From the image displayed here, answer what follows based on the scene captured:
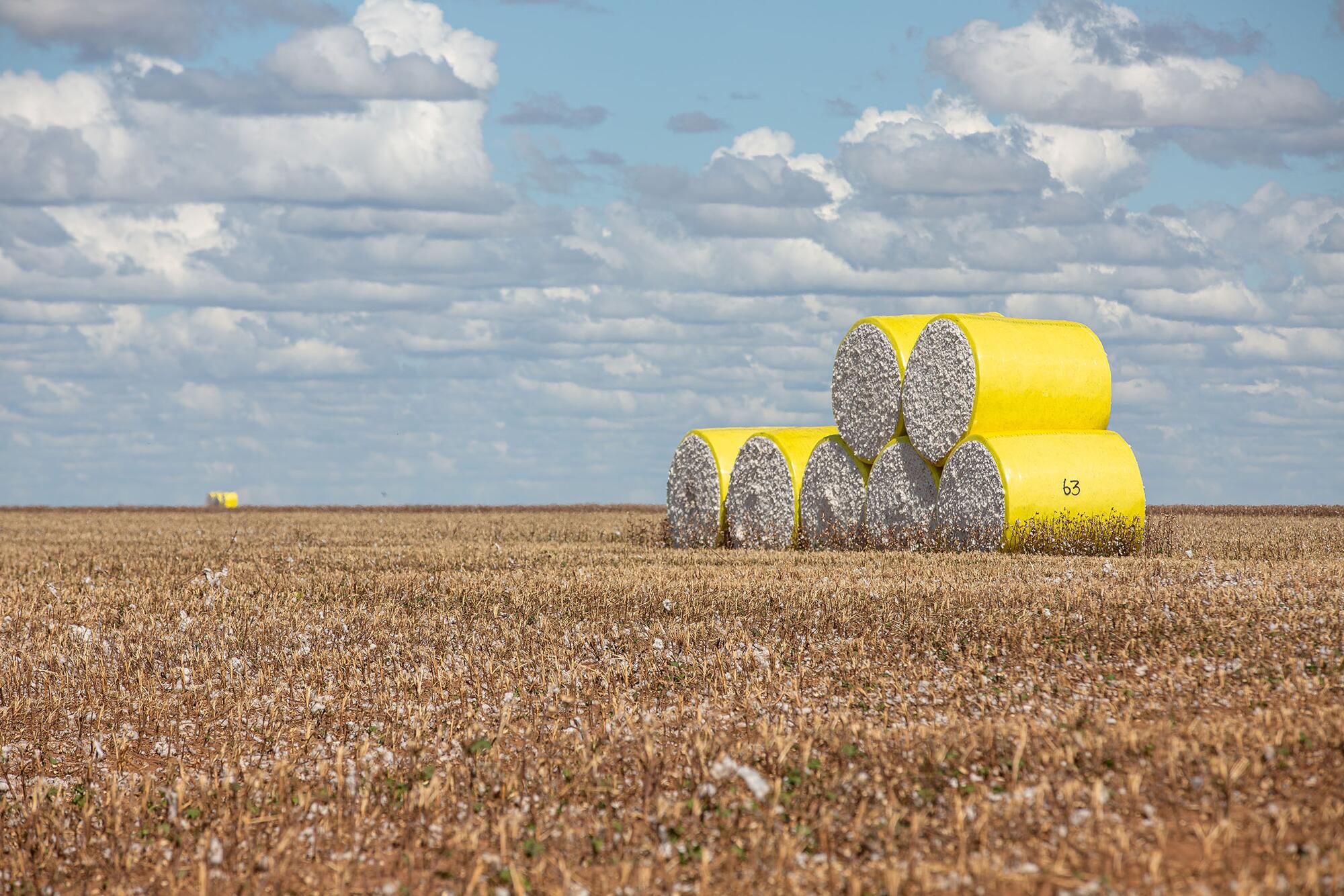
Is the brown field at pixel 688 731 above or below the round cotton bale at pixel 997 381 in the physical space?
below

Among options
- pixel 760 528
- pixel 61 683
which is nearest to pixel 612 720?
pixel 61 683

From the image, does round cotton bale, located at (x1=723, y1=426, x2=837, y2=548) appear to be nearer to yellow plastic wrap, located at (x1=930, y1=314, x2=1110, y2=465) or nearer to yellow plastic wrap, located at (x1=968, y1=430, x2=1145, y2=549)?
yellow plastic wrap, located at (x1=930, y1=314, x2=1110, y2=465)

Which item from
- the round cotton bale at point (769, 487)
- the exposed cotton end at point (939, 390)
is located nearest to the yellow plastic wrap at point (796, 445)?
the round cotton bale at point (769, 487)

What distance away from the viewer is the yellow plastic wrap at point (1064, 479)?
1502cm

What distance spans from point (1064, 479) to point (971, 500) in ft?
3.60

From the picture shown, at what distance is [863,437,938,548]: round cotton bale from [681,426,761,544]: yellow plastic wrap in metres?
2.94

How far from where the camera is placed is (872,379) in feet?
56.5

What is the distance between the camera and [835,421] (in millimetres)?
18078

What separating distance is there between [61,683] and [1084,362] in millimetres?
12294

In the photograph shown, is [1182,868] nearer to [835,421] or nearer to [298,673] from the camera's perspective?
[298,673]

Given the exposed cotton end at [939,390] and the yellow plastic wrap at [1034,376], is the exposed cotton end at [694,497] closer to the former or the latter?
the exposed cotton end at [939,390]

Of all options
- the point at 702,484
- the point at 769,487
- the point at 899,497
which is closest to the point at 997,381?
the point at 899,497

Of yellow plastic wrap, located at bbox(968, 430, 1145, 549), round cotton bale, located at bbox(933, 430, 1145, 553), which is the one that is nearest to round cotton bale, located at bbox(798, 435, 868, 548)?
round cotton bale, located at bbox(933, 430, 1145, 553)

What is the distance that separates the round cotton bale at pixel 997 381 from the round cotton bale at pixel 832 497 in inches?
49.9
